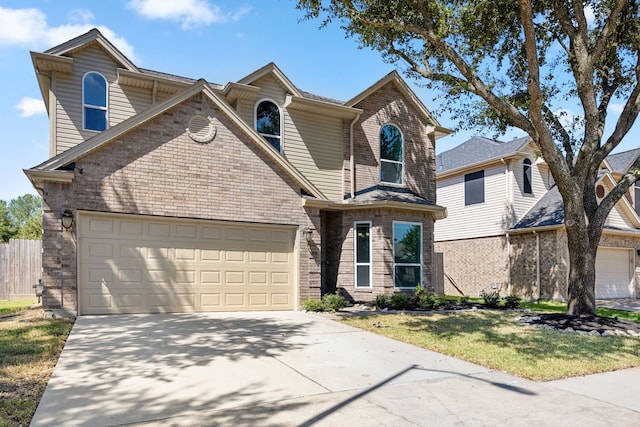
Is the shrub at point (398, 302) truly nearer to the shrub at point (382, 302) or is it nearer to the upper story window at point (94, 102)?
the shrub at point (382, 302)

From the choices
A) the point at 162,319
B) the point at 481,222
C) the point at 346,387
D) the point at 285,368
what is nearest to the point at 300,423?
the point at 346,387

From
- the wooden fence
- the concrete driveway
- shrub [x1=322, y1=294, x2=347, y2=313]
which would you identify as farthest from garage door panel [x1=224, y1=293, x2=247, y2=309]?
the wooden fence

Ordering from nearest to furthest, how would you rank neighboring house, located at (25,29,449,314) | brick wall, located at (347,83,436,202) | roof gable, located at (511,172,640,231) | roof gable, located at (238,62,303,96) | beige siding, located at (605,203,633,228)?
neighboring house, located at (25,29,449,314) → roof gable, located at (238,62,303,96) → brick wall, located at (347,83,436,202) → roof gable, located at (511,172,640,231) → beige siding, located at (605,203,633,228)

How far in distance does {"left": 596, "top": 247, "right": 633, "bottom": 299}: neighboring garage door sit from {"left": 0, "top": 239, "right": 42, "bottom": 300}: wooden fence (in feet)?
74.1

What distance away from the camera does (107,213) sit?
10.3 m

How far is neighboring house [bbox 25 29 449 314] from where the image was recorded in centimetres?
1020

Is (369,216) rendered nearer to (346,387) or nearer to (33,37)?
(346,387)

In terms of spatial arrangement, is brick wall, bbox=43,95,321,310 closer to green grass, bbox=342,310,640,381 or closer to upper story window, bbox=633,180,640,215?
green grass, bbox=342,310,640,381

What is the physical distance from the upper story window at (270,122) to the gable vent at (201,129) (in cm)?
259

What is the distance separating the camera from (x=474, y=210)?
21281 mm

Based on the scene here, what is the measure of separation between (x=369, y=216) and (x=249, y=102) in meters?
5.10

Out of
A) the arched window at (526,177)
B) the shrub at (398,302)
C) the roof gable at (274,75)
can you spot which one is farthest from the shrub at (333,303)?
the arched window at (526,177)

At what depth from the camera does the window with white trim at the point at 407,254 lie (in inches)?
550

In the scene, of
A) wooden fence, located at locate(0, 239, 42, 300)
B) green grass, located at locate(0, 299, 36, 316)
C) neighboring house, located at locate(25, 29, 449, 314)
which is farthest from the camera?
wooden fence, located at locate(0, 239, 42, 300)
